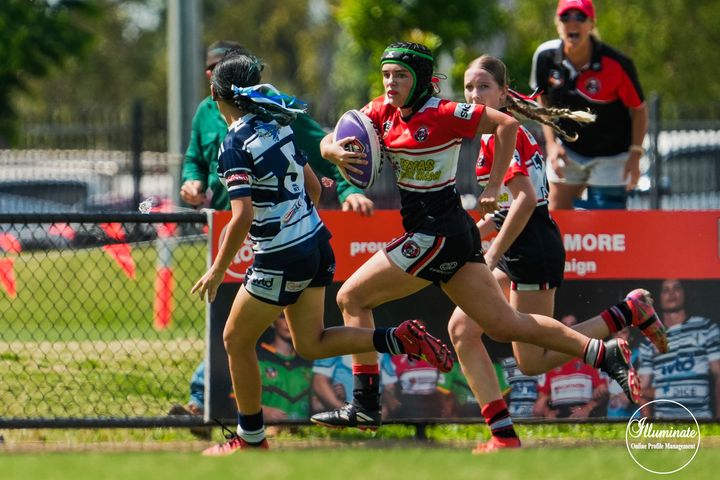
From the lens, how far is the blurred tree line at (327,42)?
2008cm

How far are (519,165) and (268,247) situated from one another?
1433 millimetres

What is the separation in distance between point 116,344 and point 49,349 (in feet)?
1.85

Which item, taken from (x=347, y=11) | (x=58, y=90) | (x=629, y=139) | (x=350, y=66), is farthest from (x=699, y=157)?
(x=58, y=90)

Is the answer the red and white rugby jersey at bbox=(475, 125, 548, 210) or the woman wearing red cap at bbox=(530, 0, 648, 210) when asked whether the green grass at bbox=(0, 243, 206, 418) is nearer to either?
the red and white rugby jersey at bbox=(475, 125, 548, 210)

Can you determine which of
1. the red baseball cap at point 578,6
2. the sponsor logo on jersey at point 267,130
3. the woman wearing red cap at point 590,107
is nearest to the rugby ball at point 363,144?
the sponsor logo on jersey at point 267,130

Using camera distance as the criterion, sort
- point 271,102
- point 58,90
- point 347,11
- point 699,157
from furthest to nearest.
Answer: point 58,90 → point 347,11 → point 699,157 → point 271,102

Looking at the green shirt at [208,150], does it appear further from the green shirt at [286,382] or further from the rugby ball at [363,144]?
the rugby ball at [363,144]

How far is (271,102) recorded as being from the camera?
6.69m

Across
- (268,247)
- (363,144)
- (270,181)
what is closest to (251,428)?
(268,247)

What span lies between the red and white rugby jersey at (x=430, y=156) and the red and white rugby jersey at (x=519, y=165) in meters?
0.36

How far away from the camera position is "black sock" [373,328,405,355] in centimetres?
677

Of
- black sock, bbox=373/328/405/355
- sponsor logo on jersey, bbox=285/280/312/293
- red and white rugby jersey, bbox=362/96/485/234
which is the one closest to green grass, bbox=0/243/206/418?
sponsor logo on jersey, bbox=285/280/312/293

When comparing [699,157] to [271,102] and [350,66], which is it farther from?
[350,66]

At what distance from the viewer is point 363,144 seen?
6746mm
